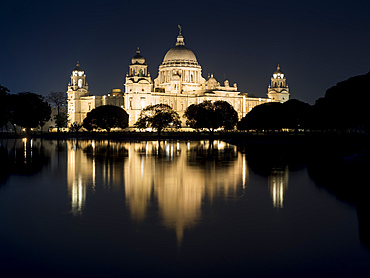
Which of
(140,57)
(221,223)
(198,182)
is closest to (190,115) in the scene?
(140,57)

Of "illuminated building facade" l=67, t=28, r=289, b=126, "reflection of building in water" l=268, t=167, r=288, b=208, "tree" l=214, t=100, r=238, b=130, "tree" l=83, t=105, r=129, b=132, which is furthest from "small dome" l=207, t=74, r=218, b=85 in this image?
"reflection of building in water" l=268, t=167, r=288, b=208

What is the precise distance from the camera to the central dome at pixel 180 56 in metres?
191

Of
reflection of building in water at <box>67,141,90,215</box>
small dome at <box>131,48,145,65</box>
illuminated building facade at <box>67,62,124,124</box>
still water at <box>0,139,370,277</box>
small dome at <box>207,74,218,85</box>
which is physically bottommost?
still water at <box>0,139,370,277</box>

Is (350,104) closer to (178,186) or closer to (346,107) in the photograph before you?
(346,107)

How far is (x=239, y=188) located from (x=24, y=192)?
903 cm

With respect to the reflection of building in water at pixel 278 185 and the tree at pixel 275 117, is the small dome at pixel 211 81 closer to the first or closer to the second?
the tree at pixel 275 117

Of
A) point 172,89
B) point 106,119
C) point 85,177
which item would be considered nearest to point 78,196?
point 85,177

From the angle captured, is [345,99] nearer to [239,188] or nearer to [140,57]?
[239,188]

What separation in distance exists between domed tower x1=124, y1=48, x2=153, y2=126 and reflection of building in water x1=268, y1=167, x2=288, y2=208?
5211 inches

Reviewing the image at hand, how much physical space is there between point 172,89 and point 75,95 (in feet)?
108

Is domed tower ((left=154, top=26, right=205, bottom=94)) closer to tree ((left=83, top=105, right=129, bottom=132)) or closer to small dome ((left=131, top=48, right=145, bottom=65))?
small dome ((left=131, top=48, right=145, bottom=65))

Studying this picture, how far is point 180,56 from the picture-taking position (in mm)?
192125

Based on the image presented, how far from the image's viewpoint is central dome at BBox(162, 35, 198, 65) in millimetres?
191375

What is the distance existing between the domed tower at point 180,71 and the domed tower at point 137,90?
722 inches
